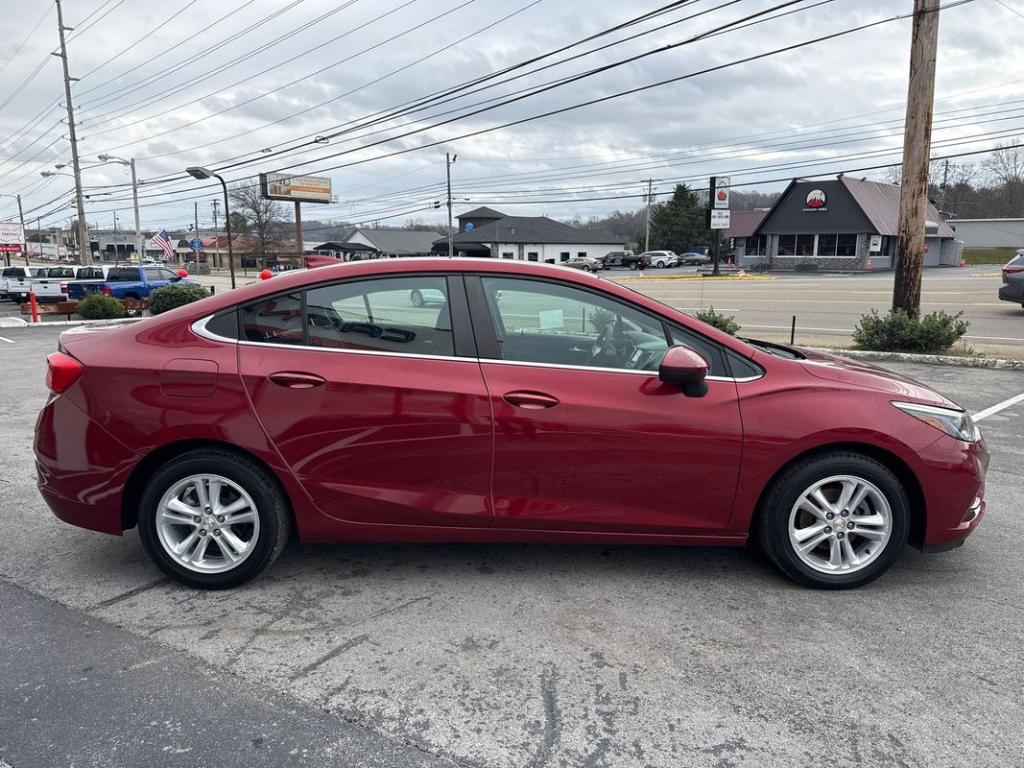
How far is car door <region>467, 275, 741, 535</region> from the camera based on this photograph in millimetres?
3352

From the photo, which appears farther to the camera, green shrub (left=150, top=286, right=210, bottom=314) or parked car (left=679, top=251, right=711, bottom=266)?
parked car (left=679, top=251, right=711, bottom=266)

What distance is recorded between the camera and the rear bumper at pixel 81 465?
3467 millimetres

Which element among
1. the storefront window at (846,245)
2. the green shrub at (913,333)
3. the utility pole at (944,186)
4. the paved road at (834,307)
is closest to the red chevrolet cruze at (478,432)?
the green shrub at (913,333)

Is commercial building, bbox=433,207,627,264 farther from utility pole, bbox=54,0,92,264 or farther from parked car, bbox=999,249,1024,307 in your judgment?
parked car, bbox=999,249,1024,307

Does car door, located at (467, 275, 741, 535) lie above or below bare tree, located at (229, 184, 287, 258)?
below

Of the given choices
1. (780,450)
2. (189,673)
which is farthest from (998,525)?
(189,673)

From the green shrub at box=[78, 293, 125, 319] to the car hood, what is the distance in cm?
2105

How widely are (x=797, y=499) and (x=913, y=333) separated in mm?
8769

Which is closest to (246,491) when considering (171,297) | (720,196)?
(171,297)

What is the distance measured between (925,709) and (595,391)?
1757 mm

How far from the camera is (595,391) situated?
3373 mm

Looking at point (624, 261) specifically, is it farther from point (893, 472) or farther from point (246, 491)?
point (246, 491)

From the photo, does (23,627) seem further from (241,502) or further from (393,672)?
(393,672)

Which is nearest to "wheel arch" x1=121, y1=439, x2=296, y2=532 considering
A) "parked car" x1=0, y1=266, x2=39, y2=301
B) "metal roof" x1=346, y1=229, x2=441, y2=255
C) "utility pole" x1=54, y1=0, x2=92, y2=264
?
"parked car" x1=0, y1=266, x2=39, y2=301
